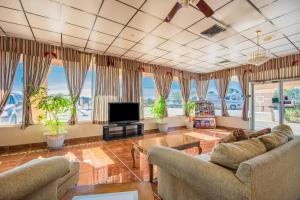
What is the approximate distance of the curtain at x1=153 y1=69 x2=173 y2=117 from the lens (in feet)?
20.8

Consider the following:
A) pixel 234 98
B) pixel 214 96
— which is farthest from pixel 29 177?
pixel 214 96

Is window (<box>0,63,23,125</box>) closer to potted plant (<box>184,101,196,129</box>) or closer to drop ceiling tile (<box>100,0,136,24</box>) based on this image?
drop ceiling tile (<box>100,0,136,24</box>)

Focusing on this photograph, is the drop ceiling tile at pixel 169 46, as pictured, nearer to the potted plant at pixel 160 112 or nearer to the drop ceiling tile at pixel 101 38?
the drop ceiling tile at pixel 101 38

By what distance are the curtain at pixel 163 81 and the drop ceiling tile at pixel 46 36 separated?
357 cm

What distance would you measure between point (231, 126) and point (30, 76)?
7460 millimetres

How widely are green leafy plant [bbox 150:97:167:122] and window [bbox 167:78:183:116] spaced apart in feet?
3.02

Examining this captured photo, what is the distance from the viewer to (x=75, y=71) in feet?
15.3

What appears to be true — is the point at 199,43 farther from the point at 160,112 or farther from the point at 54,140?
the point at 54,140

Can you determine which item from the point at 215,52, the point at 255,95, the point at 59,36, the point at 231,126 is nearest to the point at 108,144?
the point at 59,36

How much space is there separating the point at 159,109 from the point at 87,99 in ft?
8.66

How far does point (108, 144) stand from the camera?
4.43 m

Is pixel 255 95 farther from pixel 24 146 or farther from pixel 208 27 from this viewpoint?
pixel 24 146

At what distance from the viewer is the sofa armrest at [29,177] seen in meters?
0.89

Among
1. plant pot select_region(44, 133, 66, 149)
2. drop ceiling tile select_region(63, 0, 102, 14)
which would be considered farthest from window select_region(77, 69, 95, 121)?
drop ceiling tile select_region(63, 0, 102, 14)
